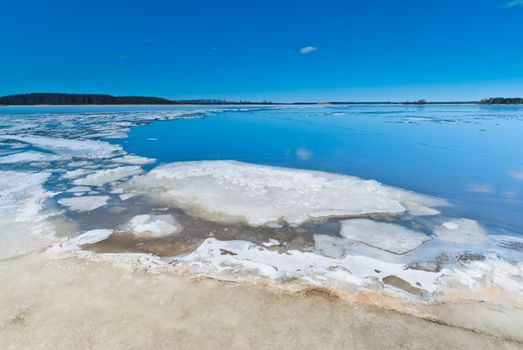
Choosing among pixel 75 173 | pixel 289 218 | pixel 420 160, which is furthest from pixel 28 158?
pixel 420 160

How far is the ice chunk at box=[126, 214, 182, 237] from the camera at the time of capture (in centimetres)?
385

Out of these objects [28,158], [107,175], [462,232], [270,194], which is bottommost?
[462,232]

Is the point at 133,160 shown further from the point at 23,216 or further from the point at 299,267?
the point at 299,267

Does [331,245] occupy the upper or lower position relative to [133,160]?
lower

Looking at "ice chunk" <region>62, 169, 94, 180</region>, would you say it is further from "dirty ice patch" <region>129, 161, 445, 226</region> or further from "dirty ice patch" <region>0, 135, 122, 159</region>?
"dirty ice patch" <region>0, 135, 122, 159</region>

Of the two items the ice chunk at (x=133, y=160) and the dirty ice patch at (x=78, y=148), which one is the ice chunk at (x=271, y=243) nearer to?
the ice chunk at (x=133, y=160)

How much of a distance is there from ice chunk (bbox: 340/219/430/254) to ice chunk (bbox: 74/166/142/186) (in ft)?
17.1

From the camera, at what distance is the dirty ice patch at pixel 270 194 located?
4.59 m

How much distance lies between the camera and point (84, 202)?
4988mm

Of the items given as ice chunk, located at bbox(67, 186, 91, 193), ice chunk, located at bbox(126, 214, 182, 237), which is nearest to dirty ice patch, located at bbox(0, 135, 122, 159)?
ice chunk, located at bbox(67, 186, 91, 193)

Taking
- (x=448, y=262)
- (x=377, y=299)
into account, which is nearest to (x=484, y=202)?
(x=448, y=262)

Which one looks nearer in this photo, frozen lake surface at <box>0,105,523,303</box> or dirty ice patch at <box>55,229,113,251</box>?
frozen lake surface at <box>0,105,523,303</box>

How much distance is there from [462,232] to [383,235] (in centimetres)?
115

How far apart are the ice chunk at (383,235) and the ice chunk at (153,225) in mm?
2382
